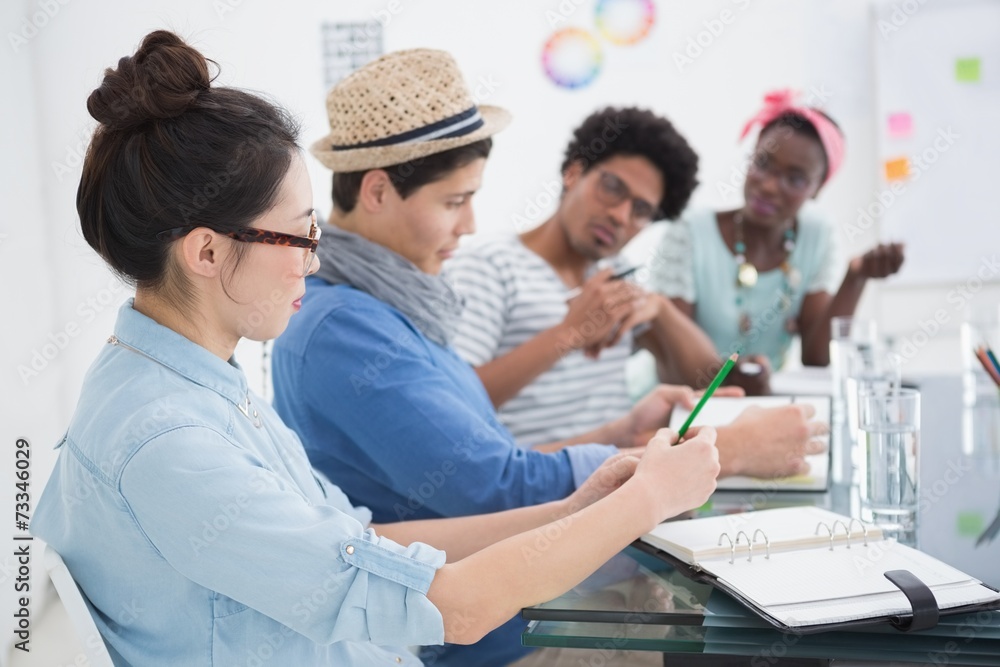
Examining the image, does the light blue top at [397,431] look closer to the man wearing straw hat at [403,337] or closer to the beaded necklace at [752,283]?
the man wearing straw hat at [403,337]

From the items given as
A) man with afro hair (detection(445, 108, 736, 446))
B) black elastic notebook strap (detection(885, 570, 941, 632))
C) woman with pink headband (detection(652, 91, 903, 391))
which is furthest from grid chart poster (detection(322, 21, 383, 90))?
black elastic notebook strap (detection(885, 570, 941, 632))

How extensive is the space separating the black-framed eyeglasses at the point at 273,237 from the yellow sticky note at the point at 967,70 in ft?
11.4

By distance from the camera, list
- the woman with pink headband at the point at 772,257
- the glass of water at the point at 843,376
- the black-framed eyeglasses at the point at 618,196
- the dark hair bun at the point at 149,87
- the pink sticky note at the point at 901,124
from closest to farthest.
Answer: the dark hair bun at the point at 149,87 < the glass of water at the point at 843,376 < the black-framed eyeglasses at the point at 618,196 < the woman with pink headband at the point at 772,257 < the pink sticky note at the point at 901,124

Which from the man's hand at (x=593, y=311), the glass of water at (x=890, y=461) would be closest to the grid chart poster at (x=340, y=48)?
the man's hand at (x=593, y=311)

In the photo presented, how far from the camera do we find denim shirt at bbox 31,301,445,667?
775 millimetres

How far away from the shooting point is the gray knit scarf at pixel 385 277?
53.2 inches

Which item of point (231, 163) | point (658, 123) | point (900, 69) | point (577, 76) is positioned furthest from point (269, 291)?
point (900, 69)

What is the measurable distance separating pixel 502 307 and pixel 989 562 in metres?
1.19

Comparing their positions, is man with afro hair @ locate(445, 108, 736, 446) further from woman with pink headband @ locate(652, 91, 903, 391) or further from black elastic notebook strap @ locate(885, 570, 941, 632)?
black elastic notebook strap @ locate(885, 570, 941, 632)

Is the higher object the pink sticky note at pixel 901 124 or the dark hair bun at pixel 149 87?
the dark hair bun at pixel 149 87

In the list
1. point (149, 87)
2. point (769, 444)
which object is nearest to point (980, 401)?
point (769, 444)

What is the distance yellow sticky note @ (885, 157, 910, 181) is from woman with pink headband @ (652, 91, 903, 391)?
1111mm

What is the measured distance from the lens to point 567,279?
220cm

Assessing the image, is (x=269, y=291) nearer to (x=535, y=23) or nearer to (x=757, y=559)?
(x=757, y=559)
